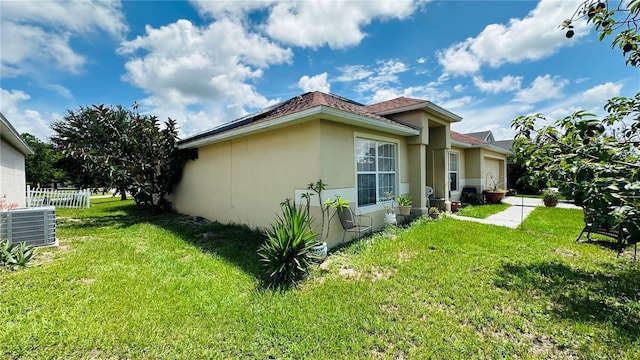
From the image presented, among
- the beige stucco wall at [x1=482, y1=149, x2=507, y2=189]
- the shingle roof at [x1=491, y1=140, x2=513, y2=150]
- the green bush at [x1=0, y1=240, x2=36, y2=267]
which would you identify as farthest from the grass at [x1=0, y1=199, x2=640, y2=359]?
the shingle roof at [x1=491, y1=140, x2=513, y2=150]

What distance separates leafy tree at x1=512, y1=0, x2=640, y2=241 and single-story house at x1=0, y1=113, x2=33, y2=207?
1205 cm

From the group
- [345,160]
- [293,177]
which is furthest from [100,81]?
[345,160]

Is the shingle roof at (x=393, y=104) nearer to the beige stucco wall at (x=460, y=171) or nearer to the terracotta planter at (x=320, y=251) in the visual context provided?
the beige stucco wall at (x=460, y=171)

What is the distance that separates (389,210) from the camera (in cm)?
816

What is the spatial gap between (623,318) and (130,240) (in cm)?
1068

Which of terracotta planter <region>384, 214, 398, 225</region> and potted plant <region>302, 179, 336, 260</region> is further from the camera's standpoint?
terracotta planter <region>384, 214, 398, 225</region>

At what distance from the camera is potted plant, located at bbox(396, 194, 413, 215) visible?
8648 millimetres

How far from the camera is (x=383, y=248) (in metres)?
6.25

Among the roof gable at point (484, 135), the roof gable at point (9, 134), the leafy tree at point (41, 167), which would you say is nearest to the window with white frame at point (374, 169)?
the roof gable at point (9, 134)

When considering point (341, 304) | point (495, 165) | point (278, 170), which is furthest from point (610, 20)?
point (495, 165)

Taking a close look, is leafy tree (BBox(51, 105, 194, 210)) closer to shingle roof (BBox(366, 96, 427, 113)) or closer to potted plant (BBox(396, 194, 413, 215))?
shingle roof (BBox(366, 96, 427, 113))

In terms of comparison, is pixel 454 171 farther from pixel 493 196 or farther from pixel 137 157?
pixel 137 157

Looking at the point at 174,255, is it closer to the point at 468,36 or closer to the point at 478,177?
the point at 468,36

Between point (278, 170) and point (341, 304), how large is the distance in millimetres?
4358
